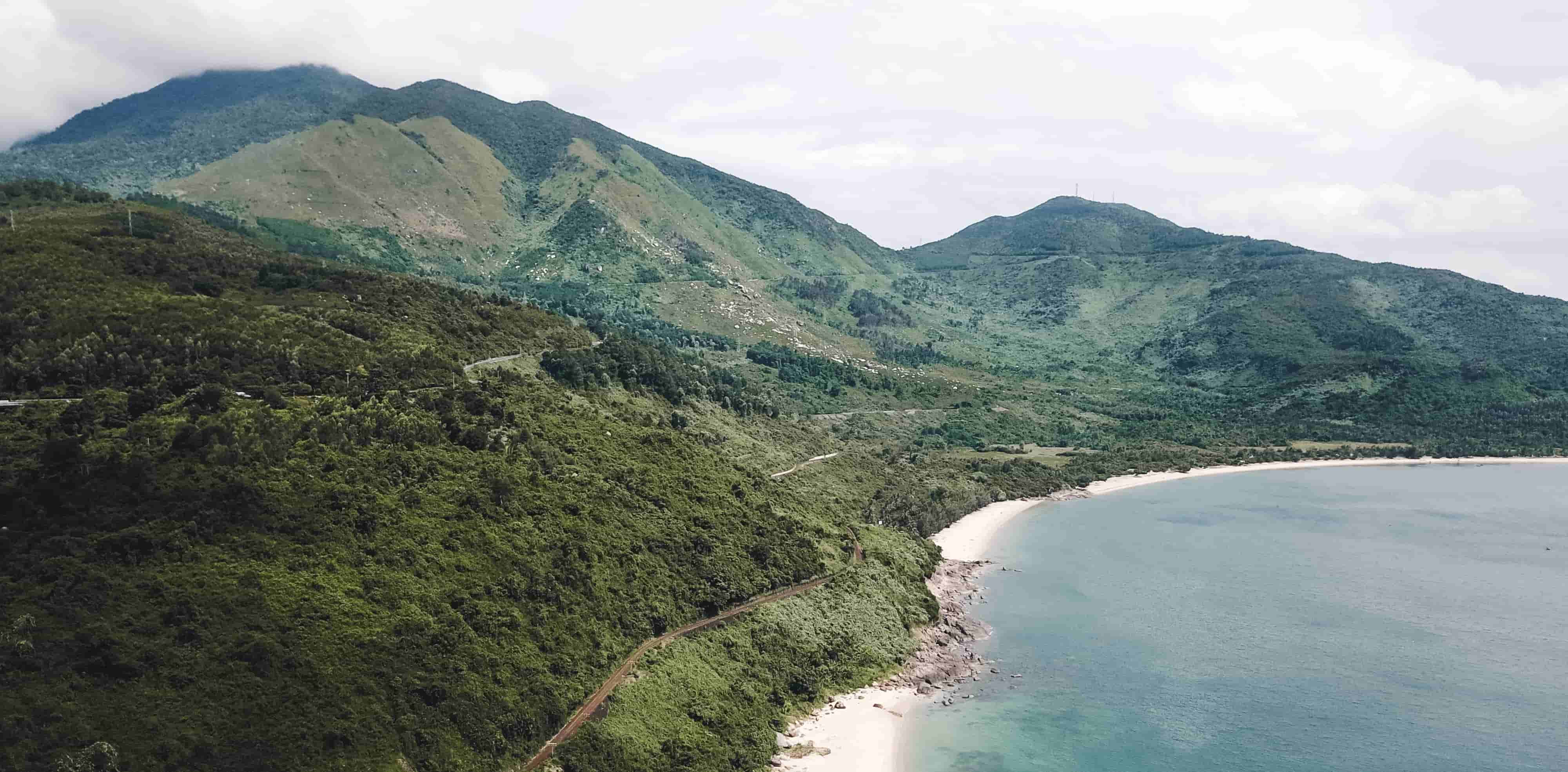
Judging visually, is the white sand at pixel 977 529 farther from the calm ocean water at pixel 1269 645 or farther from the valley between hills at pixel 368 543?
the valley between hills at pixel 368 543

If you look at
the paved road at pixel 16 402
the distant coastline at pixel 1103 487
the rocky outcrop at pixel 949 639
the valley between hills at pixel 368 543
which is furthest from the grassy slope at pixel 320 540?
the distant coastline at pixel 1103 487

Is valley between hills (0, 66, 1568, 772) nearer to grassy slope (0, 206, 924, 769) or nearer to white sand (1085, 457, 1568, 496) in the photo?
grassy slope (0, 206, 924, 769)

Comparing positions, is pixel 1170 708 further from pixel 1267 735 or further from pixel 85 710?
pixel 85 710

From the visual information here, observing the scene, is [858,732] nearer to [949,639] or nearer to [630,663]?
[630,663]

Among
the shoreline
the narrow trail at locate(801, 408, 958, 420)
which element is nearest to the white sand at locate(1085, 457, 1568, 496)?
the shoreline

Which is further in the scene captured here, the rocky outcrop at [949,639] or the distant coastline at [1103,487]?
the distant coastline at [1103,487]

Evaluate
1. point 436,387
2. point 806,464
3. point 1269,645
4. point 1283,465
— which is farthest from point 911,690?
point 1283,465
